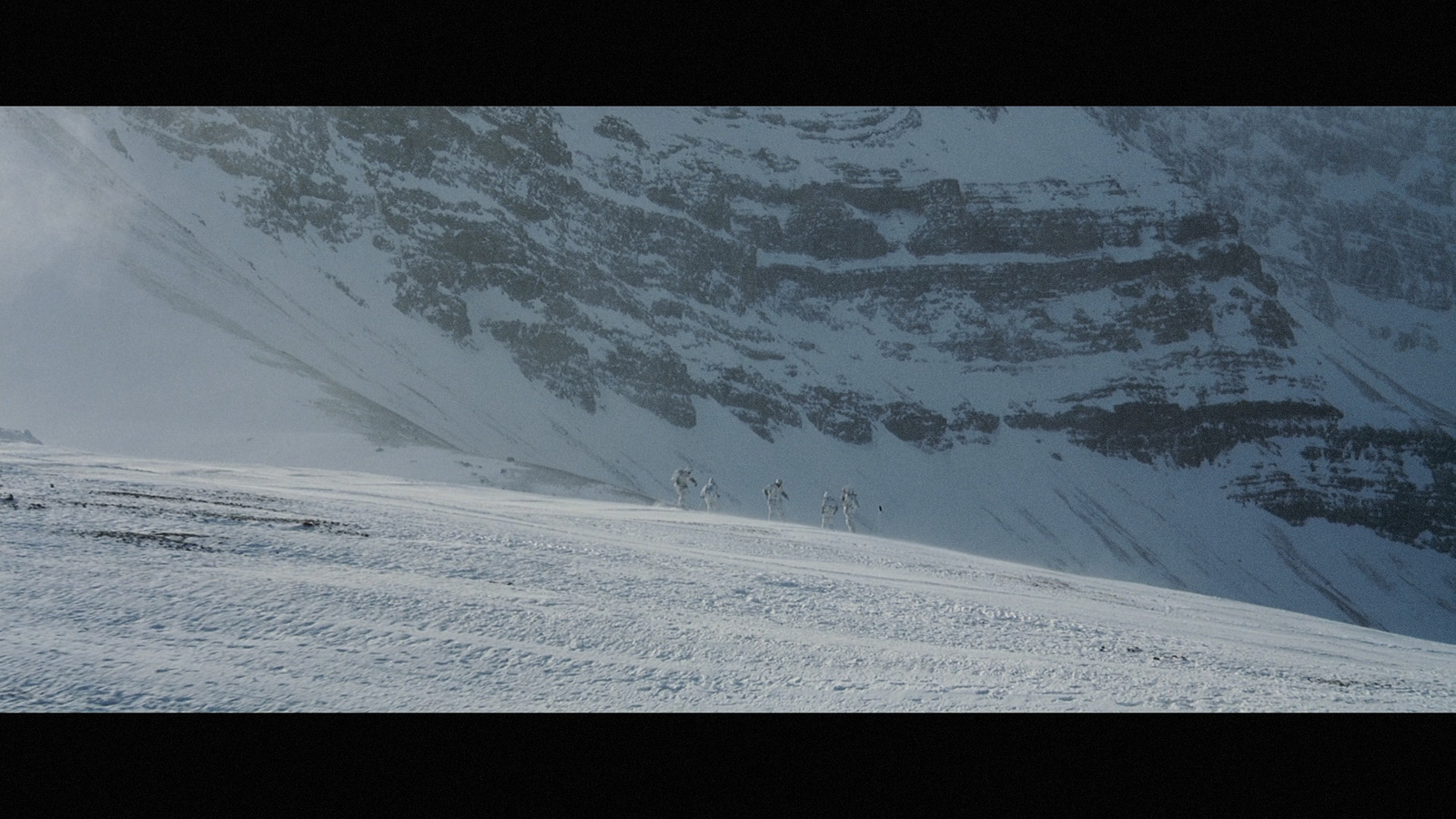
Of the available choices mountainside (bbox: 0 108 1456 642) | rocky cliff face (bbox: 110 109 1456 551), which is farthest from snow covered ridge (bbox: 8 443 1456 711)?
rocky cliff face (bbox: 110 109 1456 551)

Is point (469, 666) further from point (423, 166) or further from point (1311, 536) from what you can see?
point (1311, 536)

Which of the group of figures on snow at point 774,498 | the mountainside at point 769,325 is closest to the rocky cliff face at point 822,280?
the mountainside at point 769,325

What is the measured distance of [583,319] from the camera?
123188 millimetres

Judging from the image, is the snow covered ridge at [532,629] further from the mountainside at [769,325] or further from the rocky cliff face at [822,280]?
the rocky cliff face at [822,280]

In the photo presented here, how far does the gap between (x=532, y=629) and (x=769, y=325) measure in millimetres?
132999

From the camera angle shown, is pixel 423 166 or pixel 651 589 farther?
pixel 423 166

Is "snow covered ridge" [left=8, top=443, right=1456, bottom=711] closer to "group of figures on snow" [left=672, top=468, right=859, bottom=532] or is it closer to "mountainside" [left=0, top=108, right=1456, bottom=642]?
"group of figures on snow" [left=672, top=468, right=859, bottom=532]

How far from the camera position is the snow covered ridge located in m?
9.11

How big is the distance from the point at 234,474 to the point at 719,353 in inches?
4200

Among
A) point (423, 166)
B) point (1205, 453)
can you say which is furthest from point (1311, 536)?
point (423, 166)

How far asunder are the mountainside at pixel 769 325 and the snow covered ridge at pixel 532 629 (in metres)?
35.4

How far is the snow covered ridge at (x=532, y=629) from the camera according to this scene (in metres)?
9.11

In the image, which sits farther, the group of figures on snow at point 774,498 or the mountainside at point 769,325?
the mountainside at point 769,325

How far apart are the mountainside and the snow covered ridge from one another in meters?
35.4
